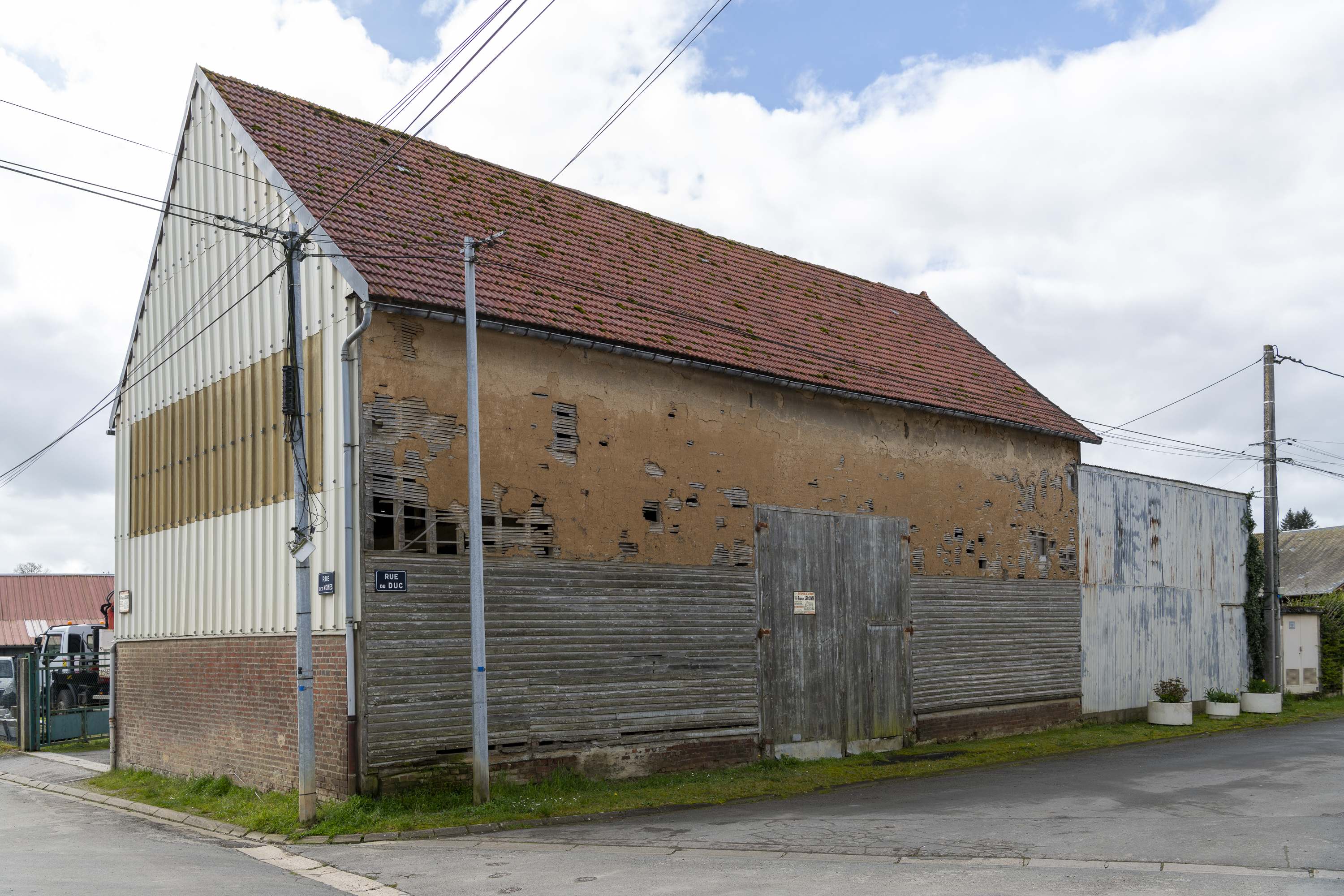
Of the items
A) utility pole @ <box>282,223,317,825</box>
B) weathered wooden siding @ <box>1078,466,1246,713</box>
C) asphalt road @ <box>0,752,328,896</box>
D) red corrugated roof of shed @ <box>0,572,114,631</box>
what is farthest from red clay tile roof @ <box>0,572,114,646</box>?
weathered wooden siding @ <box>1078,466,1246,713</box>

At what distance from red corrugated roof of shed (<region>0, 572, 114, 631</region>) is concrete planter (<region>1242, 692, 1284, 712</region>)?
4984 centimetres

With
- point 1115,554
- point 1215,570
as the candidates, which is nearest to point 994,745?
point 1115,554

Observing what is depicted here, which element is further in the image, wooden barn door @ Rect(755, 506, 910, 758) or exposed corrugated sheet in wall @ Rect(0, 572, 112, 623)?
exposed corrugated sheet in wall @ Rect(0, 572, 112, 623)

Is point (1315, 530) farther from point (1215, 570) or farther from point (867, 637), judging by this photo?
point (867, 637)

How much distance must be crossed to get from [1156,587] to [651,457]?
1479 centimetres

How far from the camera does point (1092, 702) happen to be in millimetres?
22859

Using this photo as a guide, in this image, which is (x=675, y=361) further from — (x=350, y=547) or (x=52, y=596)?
(x=52, y=596)

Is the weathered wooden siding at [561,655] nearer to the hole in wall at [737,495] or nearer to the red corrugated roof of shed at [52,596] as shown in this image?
the hole in wall at [737,495]

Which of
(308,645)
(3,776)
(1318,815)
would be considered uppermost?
(308,645)

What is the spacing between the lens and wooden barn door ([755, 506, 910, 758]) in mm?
17047

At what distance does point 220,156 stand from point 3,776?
11514mm

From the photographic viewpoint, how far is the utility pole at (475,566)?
12703 millimetres

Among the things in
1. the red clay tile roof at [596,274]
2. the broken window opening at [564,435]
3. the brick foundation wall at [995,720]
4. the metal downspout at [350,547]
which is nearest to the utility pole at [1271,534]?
the red clay tile roof at [596,274]

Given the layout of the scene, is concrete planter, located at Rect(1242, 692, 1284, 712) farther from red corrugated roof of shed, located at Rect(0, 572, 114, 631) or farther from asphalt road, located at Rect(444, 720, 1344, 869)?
red corrugated roof of shed, located at Rect(0, 572, 114, 631)
